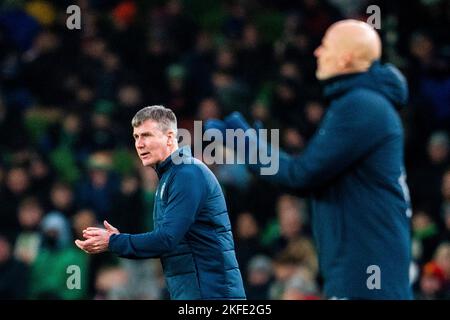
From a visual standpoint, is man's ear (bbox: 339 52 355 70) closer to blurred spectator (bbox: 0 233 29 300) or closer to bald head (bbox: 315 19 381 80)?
bald head (bbox: 315 19 381 80)

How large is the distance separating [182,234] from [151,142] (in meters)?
0.44

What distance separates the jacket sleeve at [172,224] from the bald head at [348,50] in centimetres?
71

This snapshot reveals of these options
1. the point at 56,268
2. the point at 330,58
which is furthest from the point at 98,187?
the point at 330,58

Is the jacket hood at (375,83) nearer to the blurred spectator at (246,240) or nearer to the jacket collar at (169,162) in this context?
the jacket collar at (169,162)

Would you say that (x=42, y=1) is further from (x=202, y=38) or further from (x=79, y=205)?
(x=79, y=205)

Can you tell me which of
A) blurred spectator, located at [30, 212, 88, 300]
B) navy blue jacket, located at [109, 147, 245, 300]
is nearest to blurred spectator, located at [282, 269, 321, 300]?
blurred spectator, located at [30, 212, 88, 300]

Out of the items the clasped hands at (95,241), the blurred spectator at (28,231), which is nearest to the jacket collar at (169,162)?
the clasped hands at (95,241)

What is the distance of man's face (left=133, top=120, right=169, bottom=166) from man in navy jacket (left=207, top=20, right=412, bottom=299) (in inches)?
21.0

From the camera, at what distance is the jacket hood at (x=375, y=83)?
14.4 feet

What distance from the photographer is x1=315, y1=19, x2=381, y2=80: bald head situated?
14.3 ft

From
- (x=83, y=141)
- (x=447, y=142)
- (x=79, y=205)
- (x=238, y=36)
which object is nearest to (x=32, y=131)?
(x=83, y=141)

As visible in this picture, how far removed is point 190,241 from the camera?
4633 millimetres

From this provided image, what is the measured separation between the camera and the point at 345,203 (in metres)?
4.31

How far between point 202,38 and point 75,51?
132cm
